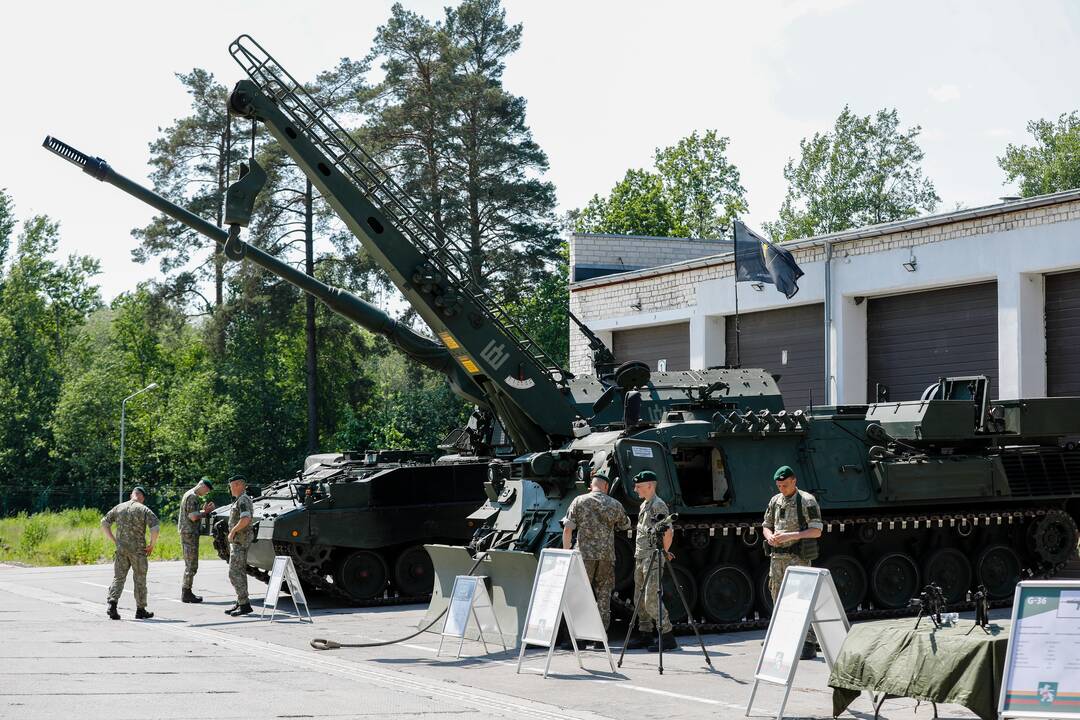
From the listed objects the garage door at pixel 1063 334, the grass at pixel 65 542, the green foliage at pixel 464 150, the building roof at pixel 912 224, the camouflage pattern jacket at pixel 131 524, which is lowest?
the grass at pixel 65 542

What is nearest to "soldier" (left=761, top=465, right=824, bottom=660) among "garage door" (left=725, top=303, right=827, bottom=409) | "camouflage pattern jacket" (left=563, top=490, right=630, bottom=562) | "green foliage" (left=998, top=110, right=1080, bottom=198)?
"camouflage pattern jacket" (left=563, top=490, right=630, bottom=562)

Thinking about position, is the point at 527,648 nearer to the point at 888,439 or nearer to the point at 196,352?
the point at 888,439

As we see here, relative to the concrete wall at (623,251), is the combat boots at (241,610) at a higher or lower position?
lower

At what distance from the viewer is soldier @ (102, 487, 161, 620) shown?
16797mm

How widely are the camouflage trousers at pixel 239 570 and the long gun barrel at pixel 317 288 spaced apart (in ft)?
12.1

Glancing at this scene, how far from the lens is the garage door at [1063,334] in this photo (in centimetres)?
2052

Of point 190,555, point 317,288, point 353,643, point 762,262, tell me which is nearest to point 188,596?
point 190,555

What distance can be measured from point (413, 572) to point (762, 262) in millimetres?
8440

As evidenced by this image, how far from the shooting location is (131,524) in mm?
17109

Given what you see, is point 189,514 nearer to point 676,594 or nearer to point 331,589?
point 331,589

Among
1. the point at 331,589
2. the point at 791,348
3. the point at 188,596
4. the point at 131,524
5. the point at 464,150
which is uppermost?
the point at 464,150

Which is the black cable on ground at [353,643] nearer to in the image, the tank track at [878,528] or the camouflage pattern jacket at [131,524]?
the tank track at [878,528]

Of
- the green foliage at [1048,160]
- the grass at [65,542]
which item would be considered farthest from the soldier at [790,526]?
the green foliage at [1048,160]

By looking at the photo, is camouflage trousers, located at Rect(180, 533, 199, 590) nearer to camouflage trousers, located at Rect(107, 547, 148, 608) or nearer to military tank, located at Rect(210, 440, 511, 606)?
military tank, located at Rect(210, 440, 511, 606)
